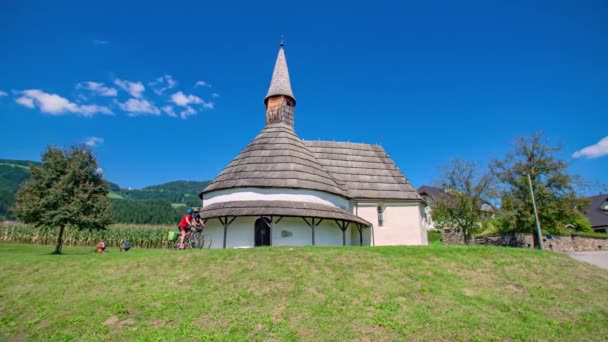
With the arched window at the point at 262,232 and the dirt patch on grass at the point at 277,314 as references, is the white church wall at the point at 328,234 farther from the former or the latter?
the dirt patch on grass at the point at 277,314

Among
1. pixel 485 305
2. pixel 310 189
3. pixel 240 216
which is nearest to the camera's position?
pixel 485 305

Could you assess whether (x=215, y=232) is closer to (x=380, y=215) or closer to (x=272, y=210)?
(x=272, y=210)

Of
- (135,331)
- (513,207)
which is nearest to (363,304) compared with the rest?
(135,331)

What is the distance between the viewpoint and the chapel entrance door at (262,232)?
2136cm

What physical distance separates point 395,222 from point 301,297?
1781 cm

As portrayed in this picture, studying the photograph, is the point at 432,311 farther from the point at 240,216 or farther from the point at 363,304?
the point at 240,216

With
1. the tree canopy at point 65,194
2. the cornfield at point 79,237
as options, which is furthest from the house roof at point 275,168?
the cornfield at point 79,237

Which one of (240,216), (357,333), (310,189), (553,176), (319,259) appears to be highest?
(553,176)

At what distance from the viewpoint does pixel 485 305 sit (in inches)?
451

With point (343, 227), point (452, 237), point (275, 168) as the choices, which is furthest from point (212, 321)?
point (452, 237)

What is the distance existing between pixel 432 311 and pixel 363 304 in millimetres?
2128

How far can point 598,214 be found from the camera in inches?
2071

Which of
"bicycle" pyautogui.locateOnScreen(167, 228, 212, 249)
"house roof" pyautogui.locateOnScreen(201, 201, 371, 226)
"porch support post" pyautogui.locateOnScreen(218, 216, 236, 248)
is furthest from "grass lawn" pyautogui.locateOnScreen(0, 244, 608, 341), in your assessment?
"porch support post" pyautogui.locateOnScreen(218, 216, 236, 248)

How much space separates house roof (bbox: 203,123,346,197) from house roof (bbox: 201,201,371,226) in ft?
4.19
